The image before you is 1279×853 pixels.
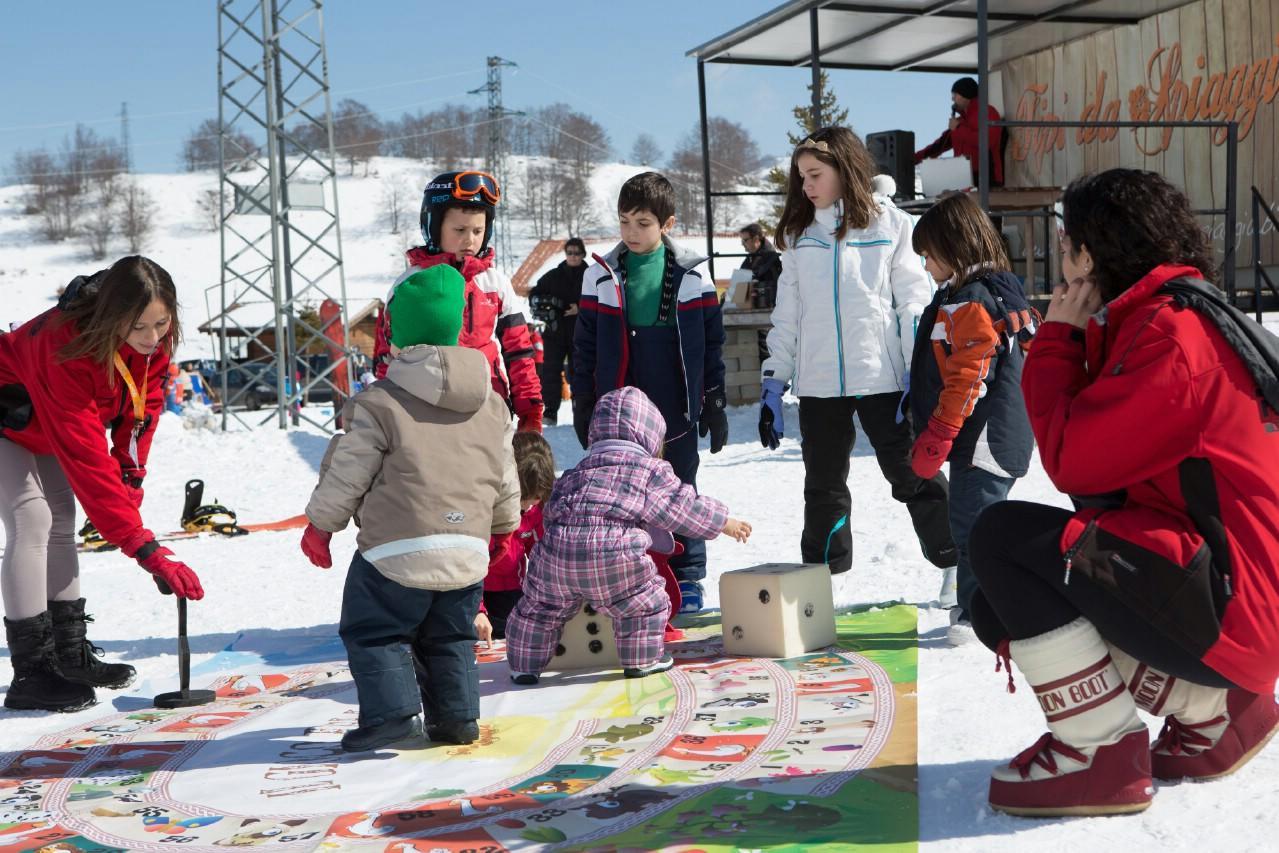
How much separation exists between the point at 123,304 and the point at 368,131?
117 meters

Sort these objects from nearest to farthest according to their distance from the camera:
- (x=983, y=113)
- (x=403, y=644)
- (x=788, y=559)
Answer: (x=403, y=644) < (x=788, y=559) < (x=983, y=113)

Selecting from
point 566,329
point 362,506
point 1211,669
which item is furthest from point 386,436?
point 566,329

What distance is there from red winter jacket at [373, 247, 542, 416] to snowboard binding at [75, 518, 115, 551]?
379 cm

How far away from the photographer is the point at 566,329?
1213cm

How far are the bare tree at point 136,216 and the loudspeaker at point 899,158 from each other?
78181 mm

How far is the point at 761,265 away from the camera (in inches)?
506

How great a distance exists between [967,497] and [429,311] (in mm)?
1812

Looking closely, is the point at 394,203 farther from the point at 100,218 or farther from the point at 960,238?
the point at 960,238

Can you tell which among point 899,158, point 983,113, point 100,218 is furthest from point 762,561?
point 100,218

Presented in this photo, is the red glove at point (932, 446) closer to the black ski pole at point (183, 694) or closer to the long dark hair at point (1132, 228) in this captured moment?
the long dark hair at point (1132, 228)

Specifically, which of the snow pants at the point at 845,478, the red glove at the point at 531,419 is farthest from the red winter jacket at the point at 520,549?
the snow pants at the point at 845,478

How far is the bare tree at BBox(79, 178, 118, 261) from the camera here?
86.7 metres

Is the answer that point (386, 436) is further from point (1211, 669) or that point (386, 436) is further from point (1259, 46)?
point (1259, 46)

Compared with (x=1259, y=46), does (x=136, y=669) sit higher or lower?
lower
